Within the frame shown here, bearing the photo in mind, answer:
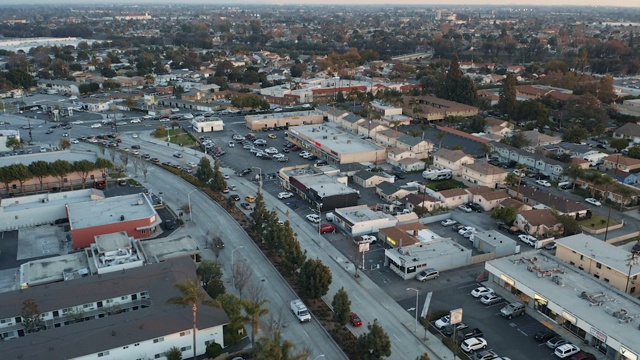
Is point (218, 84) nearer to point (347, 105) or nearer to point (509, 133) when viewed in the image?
point (347, 105)

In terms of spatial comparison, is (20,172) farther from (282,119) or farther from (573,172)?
(573,172)

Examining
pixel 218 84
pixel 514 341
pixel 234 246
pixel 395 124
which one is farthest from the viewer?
pixel 218 84

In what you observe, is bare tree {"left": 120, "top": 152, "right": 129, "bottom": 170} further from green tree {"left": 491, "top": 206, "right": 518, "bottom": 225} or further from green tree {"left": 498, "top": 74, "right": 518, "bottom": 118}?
green tree {"left": 498, "top": 74, "right": 518, "bottom": 118}

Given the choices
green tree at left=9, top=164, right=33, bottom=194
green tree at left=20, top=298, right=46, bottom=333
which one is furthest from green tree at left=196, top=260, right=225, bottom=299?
green tree at left=9, top=164, right=33, bottom=194

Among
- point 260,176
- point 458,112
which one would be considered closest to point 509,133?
point 458,112

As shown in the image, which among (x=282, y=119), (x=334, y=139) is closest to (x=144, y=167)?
(x=334, y=139)

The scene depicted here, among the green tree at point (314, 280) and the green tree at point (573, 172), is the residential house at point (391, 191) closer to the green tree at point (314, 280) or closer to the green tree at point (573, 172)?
the green tree at point (573, 172)

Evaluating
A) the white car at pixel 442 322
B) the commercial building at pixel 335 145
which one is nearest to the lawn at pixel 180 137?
the commercial building at pixel 335 145
